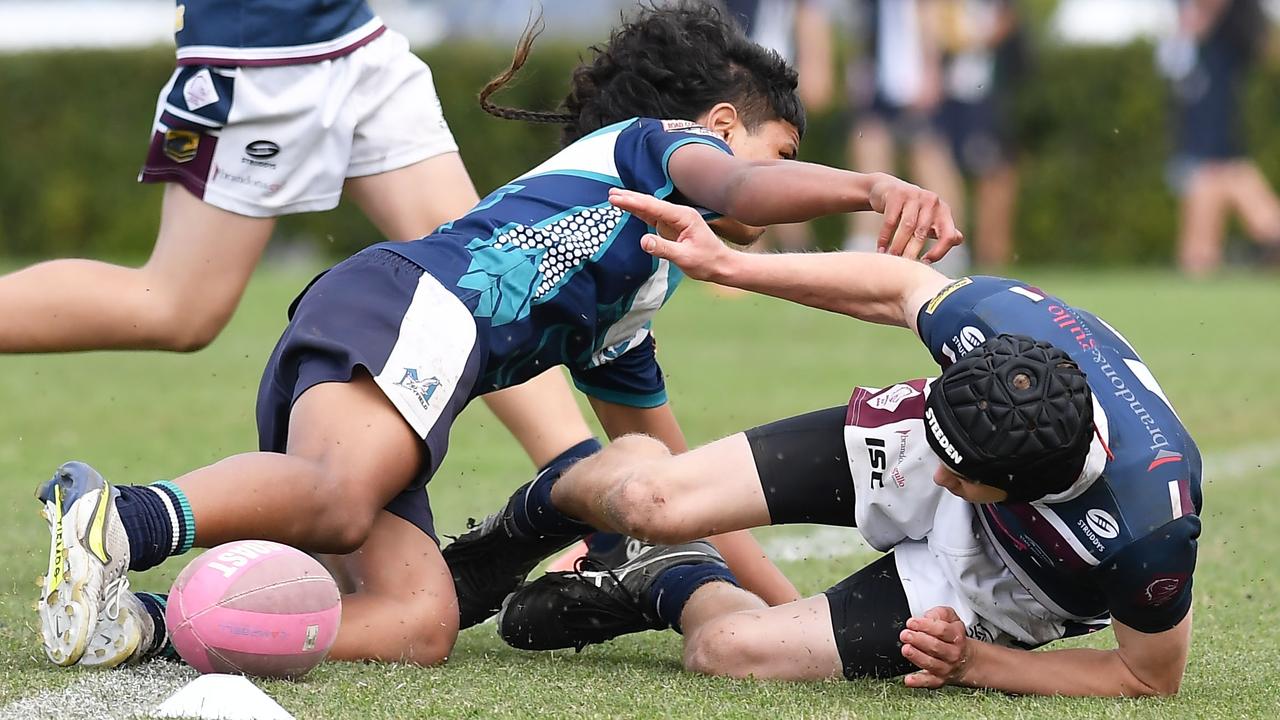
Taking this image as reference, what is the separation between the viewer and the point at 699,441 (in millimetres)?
6328

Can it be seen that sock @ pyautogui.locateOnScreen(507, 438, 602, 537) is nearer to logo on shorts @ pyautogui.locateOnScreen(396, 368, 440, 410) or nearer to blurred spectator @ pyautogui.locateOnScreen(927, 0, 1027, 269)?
logo on shorts @ pyautogui.locateOnScreen(396, 368, 440, 410)

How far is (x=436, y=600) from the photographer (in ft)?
11.0

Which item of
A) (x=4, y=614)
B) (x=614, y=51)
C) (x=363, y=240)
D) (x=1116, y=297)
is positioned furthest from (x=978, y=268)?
(x=4, y=614)

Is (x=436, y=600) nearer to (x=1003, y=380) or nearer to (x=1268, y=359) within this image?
(x=1003, y=380)

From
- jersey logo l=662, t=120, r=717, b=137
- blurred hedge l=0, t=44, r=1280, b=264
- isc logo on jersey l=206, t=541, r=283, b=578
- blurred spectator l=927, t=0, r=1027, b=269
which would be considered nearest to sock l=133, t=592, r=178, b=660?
isc logo on jersey l=206, t=541, r=283, b=578

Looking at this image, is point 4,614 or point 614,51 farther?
point 614,51

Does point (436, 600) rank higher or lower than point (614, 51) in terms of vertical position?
lower

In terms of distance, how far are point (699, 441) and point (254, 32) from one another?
104 inches

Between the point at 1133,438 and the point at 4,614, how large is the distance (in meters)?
2.32

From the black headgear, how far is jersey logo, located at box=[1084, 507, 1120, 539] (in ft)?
0.28

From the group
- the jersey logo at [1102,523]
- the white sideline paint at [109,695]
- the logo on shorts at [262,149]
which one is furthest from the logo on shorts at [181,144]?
the jersey logo at [1102,523]

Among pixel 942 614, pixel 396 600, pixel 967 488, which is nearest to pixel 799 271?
pixel 967 488

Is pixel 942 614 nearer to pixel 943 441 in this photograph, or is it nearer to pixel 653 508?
pixel 943 441

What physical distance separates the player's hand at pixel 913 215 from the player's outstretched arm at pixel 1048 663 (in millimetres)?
684
